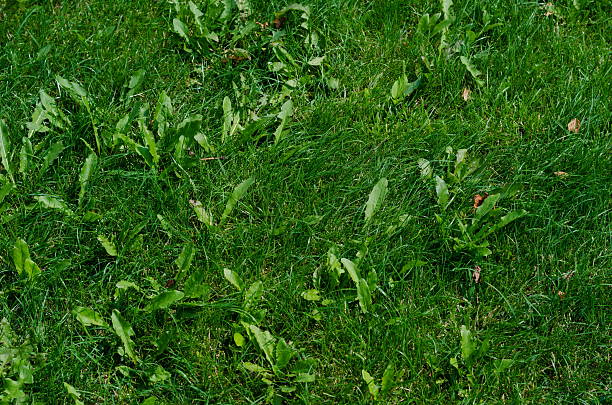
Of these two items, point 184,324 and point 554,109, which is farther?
point 554,109

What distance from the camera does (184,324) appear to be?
2895 millimetres

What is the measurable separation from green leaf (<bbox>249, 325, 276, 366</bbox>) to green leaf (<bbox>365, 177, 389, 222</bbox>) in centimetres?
67

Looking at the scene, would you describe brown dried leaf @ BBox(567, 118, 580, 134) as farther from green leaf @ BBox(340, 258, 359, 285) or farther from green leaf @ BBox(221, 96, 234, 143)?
green leaf @ BBox(221, 96, 234, 143)

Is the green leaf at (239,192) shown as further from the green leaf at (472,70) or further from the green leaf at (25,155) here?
the green leaf at (472,70)

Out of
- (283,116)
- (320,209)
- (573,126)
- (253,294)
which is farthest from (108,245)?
(573,126)

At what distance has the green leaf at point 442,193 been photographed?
3.20 metres

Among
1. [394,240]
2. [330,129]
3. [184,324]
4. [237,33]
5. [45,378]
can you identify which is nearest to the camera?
[45,378]

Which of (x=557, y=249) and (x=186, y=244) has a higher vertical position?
(x=186, y=244)

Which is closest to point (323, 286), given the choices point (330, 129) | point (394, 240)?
point (394, 240)

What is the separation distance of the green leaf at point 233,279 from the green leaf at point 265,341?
0.18 m

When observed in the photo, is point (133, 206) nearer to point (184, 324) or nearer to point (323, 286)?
point (184, 324)

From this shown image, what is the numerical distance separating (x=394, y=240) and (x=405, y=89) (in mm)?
858

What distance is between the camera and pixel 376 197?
3.21 metres


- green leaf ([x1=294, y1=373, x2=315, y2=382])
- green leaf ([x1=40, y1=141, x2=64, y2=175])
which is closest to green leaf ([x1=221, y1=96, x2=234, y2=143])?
green leaf ([x1=40, y1=141, x2=64, y2=175])
